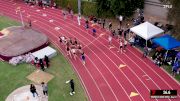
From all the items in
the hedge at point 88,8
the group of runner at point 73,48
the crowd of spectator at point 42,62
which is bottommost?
the crowd of spectator at point 42,62

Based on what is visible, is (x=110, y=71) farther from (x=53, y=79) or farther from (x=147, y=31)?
(x=147, y=31)

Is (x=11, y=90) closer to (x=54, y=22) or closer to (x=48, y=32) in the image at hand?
(x=48, y=32)

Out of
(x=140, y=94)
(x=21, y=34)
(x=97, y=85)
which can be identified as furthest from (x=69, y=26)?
(x=140, y=94)

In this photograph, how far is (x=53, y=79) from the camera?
24812mm

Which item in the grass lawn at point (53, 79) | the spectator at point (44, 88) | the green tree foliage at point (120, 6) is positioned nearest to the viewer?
the spectator at point (44, 88)

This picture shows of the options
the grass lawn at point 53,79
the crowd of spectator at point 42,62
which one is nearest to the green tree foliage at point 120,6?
the grass lawn at point 53,79

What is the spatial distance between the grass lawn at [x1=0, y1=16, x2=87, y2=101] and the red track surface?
656 mm

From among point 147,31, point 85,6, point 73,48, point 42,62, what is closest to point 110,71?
point 73,48

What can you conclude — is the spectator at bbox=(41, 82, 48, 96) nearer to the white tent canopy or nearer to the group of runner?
the group of runner

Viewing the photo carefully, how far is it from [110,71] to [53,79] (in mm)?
4821

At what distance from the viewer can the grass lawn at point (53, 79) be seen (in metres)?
22.7

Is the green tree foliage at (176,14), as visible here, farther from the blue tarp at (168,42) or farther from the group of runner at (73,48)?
the group of runner at (73,48)

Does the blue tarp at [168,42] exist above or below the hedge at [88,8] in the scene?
below

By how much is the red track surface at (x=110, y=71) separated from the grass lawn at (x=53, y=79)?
66 cm
